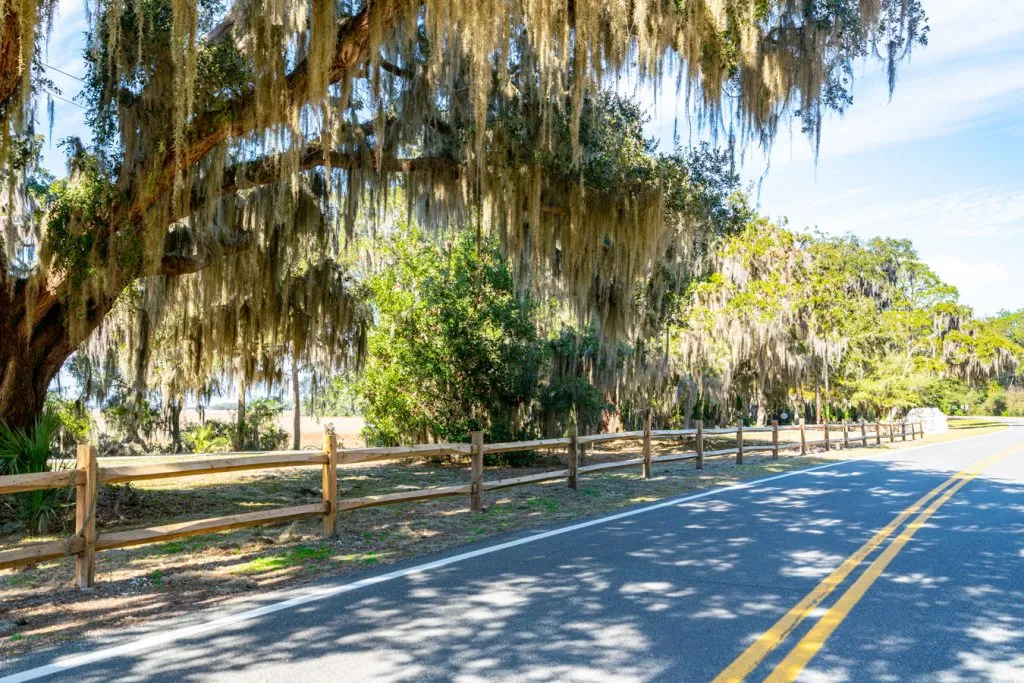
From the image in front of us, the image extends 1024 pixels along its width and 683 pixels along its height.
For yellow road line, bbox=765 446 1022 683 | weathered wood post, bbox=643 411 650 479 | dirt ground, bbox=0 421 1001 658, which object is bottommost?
yellow road line, bbox=765 446 1022 683

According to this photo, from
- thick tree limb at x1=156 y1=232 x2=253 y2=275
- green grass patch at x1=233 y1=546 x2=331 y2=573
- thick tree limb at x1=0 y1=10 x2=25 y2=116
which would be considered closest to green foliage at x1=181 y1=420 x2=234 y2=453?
thick tree limb at x1=156 y1=232 x2=253 y2=275

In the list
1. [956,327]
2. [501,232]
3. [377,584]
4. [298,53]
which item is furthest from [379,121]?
[956,327]

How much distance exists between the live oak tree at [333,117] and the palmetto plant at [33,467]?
43 centimetres

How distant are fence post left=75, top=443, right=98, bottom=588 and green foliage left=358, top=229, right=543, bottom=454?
1074 cm

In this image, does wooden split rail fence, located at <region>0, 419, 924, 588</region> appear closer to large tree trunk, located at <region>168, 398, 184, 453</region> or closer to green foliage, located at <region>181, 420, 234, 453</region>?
green foliage, located at <region>181, 420, 234, 453</region>

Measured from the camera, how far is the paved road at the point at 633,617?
3777 mm

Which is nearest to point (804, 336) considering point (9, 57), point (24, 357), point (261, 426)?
point (261, 426)

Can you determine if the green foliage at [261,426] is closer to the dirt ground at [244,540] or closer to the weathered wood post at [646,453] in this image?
the dirt ground at [244,540]

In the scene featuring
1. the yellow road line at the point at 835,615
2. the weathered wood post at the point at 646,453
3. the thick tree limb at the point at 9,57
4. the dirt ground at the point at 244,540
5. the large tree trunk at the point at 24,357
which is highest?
the thick tree limb at the point at 9,57

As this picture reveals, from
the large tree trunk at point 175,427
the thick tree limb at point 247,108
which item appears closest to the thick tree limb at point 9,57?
the thick tree limb at point 247,108

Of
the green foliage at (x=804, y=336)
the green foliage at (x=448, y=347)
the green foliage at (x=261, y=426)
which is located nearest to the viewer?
the green foliage at (x=448, y=347)

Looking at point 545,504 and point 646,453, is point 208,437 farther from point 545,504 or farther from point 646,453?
point 545,504

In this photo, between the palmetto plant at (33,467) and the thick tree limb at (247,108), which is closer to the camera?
the palmetto plant at (33,467)

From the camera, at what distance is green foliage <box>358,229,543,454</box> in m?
16.5
